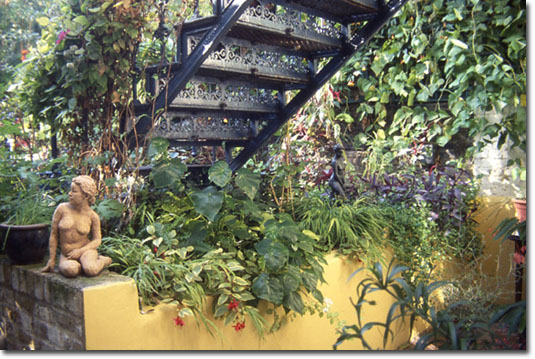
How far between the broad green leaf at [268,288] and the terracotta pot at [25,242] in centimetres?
107

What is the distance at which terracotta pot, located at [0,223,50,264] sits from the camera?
7.48ft

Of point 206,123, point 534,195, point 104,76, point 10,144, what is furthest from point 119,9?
point 534,195

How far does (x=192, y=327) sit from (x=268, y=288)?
39cm

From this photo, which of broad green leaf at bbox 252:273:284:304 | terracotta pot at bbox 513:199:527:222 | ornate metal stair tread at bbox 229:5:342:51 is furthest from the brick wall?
terracotta pot at bbox 513:199:527:222

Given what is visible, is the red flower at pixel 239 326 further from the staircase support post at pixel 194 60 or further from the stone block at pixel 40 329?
the staircase support post at pixel 194 60

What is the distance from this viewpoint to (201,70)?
2.86 meters

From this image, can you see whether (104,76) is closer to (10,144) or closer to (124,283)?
(124,283)

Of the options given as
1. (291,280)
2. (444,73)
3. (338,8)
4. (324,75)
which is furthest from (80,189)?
(444,73)

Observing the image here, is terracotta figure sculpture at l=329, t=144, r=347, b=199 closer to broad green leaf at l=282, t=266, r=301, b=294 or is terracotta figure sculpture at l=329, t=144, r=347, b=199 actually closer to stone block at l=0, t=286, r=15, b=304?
broad green leaf at l=282, t=266, r=301, b=294

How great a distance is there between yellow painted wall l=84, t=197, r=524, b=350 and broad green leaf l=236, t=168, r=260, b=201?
642 mm

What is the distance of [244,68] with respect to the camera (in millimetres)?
2906

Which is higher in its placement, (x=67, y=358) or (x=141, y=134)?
(x=141, y=134)

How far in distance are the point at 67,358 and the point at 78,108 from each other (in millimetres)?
1419

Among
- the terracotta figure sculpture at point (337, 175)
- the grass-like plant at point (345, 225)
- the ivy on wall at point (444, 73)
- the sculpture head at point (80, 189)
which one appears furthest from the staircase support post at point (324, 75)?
the sculpture head at point (80, 189)
